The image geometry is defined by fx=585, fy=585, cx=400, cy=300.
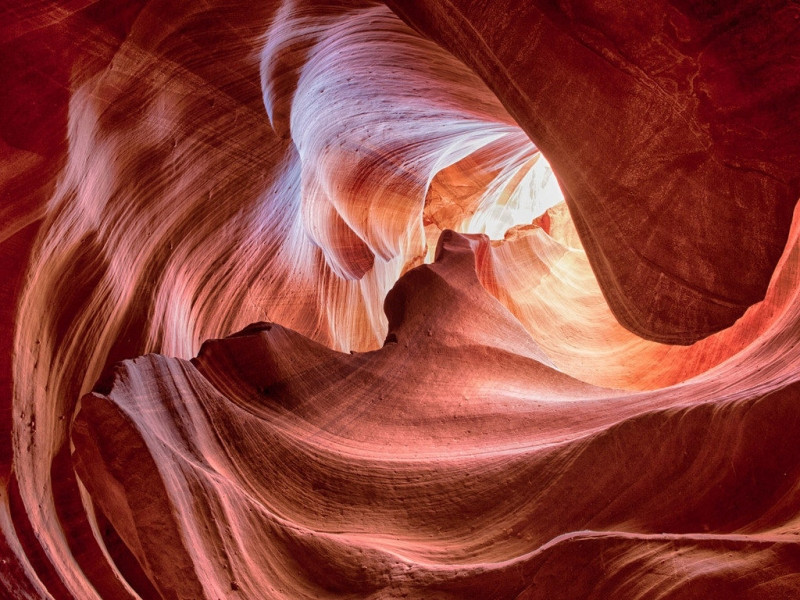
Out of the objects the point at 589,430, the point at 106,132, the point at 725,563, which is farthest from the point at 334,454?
the point at 106,132

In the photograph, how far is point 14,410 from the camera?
263 cm

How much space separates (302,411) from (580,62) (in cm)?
265

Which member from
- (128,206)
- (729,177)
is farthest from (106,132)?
(729,177)

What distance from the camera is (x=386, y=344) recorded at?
463 cm

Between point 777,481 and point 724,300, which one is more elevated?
point 724,300

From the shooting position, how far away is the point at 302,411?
3674 millimetres

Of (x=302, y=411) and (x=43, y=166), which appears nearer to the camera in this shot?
(x=43, y=166)

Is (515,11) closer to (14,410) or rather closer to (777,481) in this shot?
(777,481)

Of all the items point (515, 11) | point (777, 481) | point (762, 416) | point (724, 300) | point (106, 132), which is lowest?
point (777, 481)

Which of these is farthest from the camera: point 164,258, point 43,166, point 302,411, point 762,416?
point 164,258

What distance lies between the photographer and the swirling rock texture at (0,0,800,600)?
2305mm

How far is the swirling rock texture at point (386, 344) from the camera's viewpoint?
230 cm

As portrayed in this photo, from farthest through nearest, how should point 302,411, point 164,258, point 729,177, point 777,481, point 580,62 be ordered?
point 164,258 < point 302,411 < point 580,62 < point 729,177 < point 777,481

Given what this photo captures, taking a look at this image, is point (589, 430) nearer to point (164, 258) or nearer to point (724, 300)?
point (724, 300)
